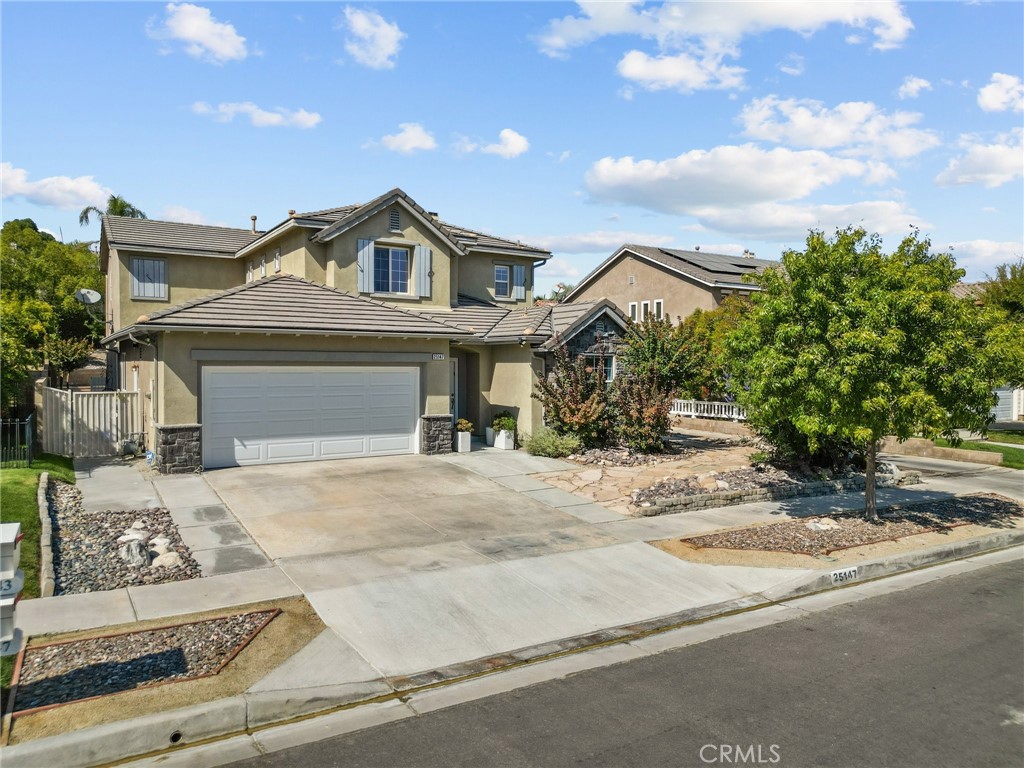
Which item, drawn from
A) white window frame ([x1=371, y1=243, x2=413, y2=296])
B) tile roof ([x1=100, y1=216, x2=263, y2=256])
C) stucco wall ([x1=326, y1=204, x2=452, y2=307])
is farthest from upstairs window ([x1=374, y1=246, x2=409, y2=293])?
tile roof ([x1=100, y1=216, x2=263, y2=256])

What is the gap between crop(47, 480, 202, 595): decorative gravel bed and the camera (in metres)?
8.69

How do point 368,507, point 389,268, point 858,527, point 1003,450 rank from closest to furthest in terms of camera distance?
point 858,527
point 368,507
point 389,268
point 1003,450

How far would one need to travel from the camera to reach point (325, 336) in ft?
55.6

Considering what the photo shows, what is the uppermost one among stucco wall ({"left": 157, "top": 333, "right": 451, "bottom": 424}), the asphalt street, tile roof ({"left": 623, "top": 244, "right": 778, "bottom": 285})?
tile roof ({"left": 623, "top": 244, "right": 778, "bottom": 285})

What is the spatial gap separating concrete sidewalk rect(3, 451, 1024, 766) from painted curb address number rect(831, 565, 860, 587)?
0.60ft

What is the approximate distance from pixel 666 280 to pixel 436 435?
24.1m

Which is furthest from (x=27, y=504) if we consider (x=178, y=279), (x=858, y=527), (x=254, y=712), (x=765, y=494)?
(x=178, y=279)

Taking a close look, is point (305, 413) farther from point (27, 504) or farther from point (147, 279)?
point (147, 279)

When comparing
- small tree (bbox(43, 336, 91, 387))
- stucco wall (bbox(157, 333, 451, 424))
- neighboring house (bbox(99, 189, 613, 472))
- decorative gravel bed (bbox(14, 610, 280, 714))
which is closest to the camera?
decorative gravel bed (bbox(14, 610, 280, 714))

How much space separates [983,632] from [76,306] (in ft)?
121

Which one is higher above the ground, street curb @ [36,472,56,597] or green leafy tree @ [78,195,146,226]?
green leafy tree @ [78,195,146,226]

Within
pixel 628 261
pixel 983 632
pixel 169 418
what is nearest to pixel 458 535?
pixel 983 632

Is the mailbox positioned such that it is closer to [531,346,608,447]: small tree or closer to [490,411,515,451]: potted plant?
[531,346,608,447]: small tree

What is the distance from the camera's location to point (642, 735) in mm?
5574
